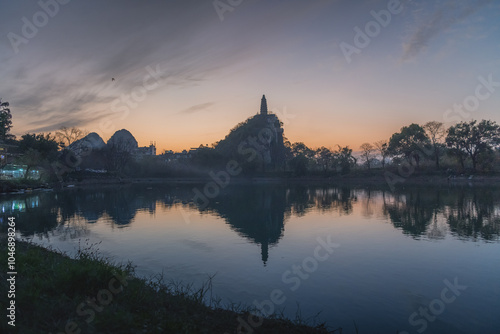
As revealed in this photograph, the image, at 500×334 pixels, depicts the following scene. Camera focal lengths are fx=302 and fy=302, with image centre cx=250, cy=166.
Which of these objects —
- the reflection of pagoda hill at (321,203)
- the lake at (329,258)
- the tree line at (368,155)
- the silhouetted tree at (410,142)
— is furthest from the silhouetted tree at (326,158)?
the lake at (329,258)

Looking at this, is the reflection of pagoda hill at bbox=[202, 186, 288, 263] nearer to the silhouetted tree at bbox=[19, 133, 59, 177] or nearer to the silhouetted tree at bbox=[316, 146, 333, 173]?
the silhouetted tree at bbox=[19, 133, 59, 177]

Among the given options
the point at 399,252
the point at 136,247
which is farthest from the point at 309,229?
the point at 136,247

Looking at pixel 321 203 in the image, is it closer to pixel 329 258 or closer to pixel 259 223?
pixel 259 223

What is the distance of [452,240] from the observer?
61.9ft

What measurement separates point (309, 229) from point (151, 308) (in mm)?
17358

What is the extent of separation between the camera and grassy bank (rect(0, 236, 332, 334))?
6.43 metres

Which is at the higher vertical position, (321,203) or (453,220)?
(453,220)

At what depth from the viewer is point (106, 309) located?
710cm

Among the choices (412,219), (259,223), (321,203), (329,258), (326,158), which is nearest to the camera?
(329,258)

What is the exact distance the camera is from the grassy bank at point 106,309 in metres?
6.43

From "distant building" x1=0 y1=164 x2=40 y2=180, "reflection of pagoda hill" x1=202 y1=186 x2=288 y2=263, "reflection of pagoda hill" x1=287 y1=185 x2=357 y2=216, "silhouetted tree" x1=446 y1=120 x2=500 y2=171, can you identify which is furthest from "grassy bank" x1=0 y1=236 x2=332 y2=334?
"silhouetted tree" x1=446 y1=120 x2=500 y2=171

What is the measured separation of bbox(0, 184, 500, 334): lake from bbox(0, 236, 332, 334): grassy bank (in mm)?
2327

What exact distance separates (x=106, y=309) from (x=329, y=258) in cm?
1151

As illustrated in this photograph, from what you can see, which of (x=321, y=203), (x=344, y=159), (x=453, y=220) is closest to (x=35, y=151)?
(x=321, y=203)
